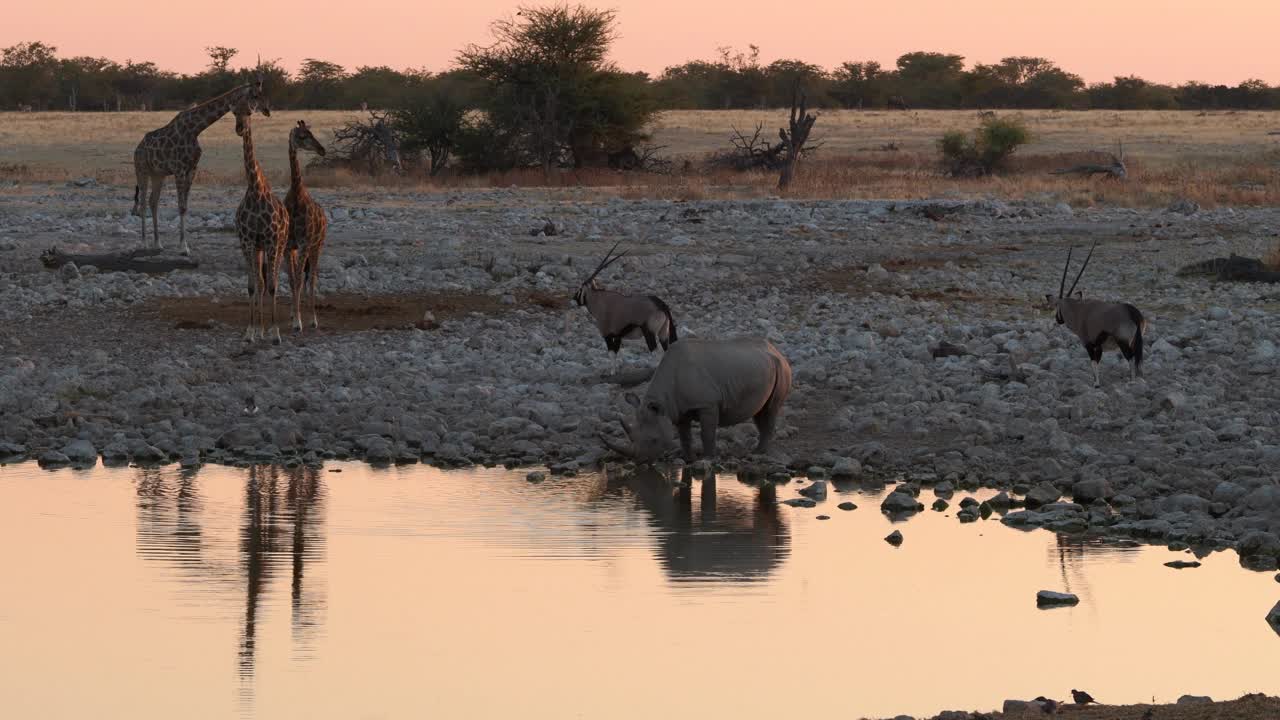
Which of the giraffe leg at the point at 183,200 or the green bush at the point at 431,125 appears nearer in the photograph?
the giraffe leg at the point at 183,200

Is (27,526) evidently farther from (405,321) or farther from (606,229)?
(606,229)

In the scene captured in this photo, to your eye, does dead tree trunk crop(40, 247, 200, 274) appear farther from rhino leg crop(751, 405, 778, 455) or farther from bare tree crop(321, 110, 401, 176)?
bare tree crop(321, 110, 401, 176)

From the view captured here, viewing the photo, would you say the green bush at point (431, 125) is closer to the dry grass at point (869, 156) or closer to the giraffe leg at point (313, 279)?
the dry grass at point (869, 156)

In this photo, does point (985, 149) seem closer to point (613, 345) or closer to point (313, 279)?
point (313, 279)

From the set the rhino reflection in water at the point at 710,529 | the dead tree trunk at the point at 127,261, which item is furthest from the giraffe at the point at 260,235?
the rhino reflection in water at the point at 710,529

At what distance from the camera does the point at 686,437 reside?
38.1 feet

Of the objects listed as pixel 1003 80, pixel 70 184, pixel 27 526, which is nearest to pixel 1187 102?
pixel 1003 80

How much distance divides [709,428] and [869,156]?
36277 millimetres

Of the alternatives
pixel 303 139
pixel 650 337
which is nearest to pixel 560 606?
pixel 650 337

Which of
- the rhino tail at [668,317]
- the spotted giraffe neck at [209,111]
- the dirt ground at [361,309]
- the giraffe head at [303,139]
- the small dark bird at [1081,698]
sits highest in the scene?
the spotted giraffe neck at [209,111]

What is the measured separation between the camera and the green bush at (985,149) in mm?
41062

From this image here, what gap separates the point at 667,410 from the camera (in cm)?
1135

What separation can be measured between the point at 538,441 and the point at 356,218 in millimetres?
12683

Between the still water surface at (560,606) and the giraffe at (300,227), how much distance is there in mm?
4225
